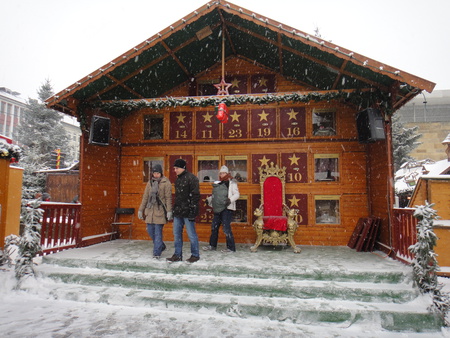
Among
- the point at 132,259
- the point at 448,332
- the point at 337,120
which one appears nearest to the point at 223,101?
the point at 337,120

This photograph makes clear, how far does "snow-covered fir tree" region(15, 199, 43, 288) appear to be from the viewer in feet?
16.9

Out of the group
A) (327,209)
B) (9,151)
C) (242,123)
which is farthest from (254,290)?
(9,151)

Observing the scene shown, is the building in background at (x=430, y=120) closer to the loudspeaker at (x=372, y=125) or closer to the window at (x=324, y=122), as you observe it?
the window at (x=324, y=122)

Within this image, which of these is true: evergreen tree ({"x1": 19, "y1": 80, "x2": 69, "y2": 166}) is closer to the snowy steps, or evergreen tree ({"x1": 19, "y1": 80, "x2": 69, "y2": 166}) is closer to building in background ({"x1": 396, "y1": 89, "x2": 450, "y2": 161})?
the snowy steps

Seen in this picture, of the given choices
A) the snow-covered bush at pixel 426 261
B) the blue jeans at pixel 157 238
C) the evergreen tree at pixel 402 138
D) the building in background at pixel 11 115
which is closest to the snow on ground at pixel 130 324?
the snow-covered bush at pixel 426 261

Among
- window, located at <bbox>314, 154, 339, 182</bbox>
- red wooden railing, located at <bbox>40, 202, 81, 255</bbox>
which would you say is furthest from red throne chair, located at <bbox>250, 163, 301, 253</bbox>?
red wooden railing, located at <bbox>40, 202, 81, 255</bbox>

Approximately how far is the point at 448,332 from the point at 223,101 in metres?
5.41

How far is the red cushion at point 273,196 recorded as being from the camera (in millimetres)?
7391

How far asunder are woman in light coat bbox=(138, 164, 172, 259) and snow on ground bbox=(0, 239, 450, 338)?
1672 millimetres

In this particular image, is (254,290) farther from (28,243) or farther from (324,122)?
(324,122)

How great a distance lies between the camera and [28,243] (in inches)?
205

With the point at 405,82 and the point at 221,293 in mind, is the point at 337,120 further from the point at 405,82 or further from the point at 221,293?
the point at 221,293

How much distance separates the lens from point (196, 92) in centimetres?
850

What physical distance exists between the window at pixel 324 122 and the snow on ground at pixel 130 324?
4977 mm
